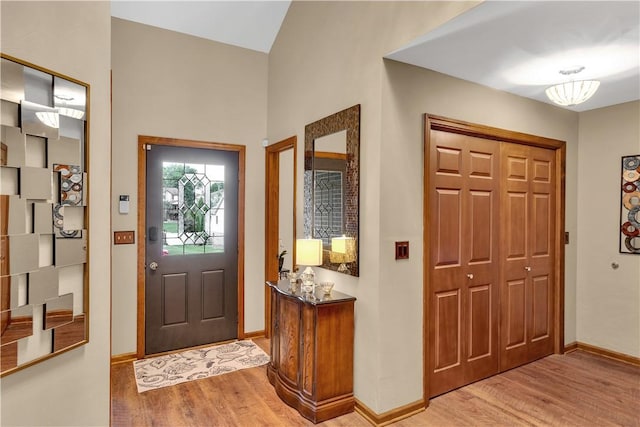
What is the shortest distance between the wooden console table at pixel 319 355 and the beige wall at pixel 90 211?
1196 millimetres

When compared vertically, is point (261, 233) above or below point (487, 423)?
above

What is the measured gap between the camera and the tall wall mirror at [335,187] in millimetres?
2738

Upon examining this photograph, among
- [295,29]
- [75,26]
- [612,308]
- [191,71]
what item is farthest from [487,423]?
[191,71]

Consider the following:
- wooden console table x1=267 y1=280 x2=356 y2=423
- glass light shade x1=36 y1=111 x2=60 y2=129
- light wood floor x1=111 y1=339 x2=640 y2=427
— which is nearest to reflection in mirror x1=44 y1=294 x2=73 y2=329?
glass light shade x1=36 y1=111 x2=60 y2=129

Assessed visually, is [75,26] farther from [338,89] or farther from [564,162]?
[564,162]

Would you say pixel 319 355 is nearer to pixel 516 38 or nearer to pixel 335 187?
pixel 335 187

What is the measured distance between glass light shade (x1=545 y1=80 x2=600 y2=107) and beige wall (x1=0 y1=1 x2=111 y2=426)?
9.89ft

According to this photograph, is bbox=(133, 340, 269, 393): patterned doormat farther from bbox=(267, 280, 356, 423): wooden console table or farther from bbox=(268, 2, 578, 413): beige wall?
bbox=(268, 2, 578, 413): beige wall

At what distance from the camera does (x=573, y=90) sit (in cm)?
276

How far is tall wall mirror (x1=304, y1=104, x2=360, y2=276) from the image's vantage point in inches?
108

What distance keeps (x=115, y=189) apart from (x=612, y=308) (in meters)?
4.87

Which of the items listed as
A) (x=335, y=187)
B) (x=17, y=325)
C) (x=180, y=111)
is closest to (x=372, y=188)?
(x=335, y=187)

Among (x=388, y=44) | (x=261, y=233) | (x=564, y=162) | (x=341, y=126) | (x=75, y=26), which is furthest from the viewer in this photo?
(x=261, y=233)

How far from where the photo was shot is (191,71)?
382 centimetres
